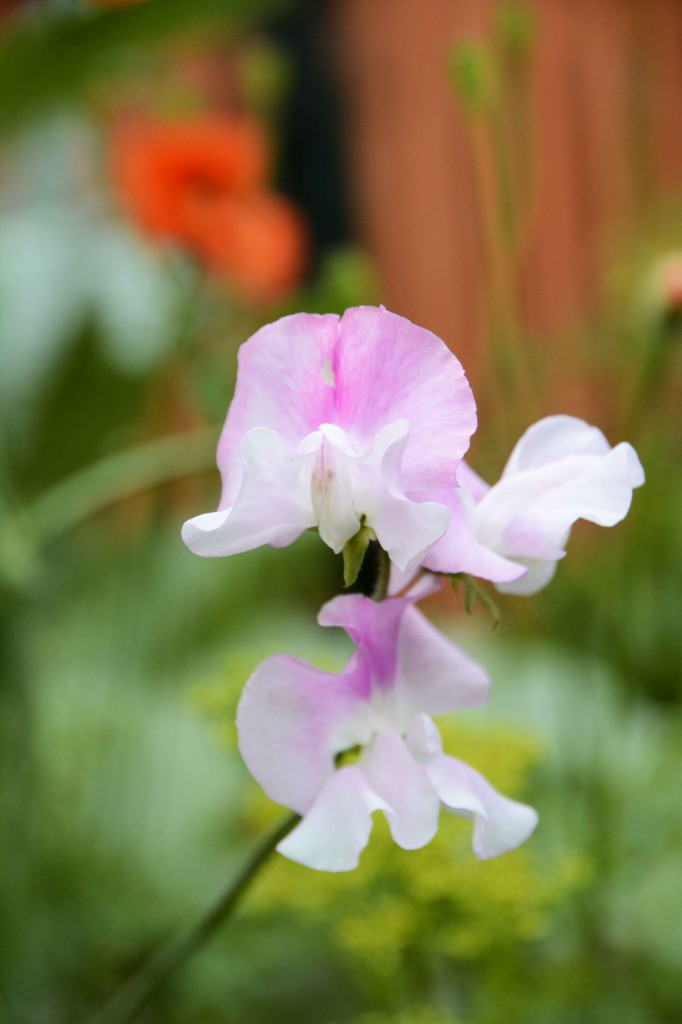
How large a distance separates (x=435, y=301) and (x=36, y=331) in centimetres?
71

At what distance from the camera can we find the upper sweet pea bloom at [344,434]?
0.55 feet

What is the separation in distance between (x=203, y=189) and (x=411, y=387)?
64cm

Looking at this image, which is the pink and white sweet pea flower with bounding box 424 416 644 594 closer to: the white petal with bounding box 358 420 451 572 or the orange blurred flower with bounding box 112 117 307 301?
the white petal with bounding box 358 420 451 572

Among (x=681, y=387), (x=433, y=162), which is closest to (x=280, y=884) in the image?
(x=681, y=387)

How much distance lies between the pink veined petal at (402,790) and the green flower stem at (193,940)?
0.01m

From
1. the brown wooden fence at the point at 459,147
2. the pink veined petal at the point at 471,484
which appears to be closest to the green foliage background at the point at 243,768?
the pink veined petal at the point at 471,484

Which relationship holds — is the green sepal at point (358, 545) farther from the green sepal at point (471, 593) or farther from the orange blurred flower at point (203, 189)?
the orange blurred flower at point (203, 189)

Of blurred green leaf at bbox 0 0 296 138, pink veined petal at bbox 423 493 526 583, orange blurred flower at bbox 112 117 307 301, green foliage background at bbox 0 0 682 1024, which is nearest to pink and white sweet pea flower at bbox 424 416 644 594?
pink veined petal at bbox 423 493 526 583

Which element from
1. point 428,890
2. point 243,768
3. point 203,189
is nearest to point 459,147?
point 203,189

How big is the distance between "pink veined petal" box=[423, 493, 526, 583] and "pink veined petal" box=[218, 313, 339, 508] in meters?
0.03

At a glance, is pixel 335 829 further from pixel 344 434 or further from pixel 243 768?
pixel 243 768

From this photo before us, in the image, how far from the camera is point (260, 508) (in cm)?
18

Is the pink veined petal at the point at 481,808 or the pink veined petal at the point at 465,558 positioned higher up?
the pink veined petal at the point at 465,558

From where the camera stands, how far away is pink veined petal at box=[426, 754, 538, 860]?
0.18m
